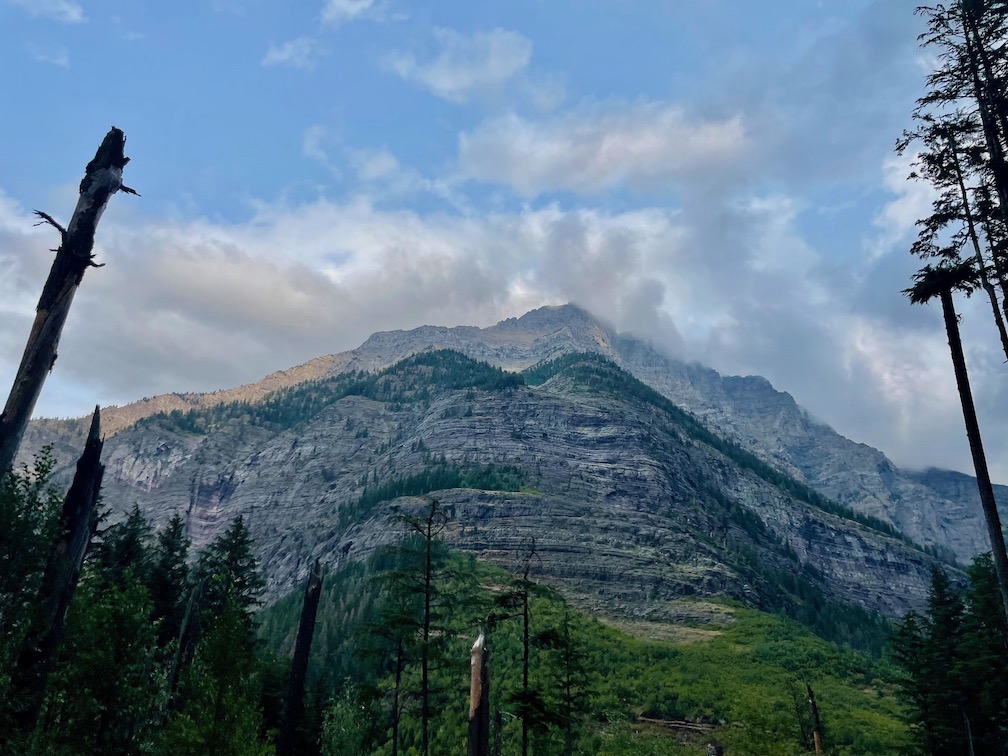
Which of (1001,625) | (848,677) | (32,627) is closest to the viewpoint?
(32,627)

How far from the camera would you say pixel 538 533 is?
496 feet

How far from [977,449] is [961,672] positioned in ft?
99.3

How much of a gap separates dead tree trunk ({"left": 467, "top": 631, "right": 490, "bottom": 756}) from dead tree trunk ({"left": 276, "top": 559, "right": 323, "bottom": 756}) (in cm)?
794

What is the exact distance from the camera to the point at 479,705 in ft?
34.4

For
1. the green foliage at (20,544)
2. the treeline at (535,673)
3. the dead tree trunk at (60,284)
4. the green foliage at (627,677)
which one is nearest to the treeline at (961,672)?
the green foliage at (627,677)

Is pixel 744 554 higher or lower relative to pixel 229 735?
higher

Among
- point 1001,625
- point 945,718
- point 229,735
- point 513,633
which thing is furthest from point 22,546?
point 513,633

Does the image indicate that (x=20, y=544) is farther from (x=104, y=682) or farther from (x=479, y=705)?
(x=479, y=705)

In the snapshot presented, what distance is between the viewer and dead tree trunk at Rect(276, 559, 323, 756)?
17.3 meters

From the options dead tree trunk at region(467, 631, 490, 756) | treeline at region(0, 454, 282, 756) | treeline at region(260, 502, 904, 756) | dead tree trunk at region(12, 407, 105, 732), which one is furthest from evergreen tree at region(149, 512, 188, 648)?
dead tree trunk at region(467, 631, 490, 756)

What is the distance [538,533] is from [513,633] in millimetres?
60044

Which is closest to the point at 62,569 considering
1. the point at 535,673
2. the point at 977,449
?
the point at 977,449

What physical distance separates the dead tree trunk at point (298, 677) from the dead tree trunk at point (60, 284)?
8.11 metres

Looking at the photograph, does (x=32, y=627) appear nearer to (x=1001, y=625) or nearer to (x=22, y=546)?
(x=22, y=546)
